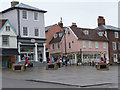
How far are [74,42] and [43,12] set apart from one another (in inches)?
463

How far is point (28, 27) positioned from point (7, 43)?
538 centimetres

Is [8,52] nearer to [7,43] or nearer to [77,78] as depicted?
[7,43]

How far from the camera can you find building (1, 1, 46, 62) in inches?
1668

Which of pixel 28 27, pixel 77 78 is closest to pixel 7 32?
pixel 28 27

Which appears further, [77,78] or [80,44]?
[80,44]

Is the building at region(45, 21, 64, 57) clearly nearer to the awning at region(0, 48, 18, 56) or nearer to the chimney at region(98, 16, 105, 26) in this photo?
the chimney at region(98, 16, 105, 26)

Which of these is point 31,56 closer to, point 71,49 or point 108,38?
point 71,49

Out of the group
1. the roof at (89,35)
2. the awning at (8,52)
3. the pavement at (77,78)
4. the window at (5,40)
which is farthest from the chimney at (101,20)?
the pavement at (77,78)

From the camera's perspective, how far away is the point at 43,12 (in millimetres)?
46062

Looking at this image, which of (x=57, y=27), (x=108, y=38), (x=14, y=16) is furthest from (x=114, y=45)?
(x=14, y=16)

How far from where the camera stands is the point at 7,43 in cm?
4019

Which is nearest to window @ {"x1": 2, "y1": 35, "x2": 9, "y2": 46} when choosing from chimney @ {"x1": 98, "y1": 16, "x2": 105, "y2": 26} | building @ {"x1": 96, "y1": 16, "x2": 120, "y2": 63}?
building @ {"x1": 96, "y1": 16, "x2": 120, "y2": 63}

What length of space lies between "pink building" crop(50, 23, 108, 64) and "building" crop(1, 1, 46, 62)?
10.5 meters

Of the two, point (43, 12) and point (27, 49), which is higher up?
point (43, 12)
